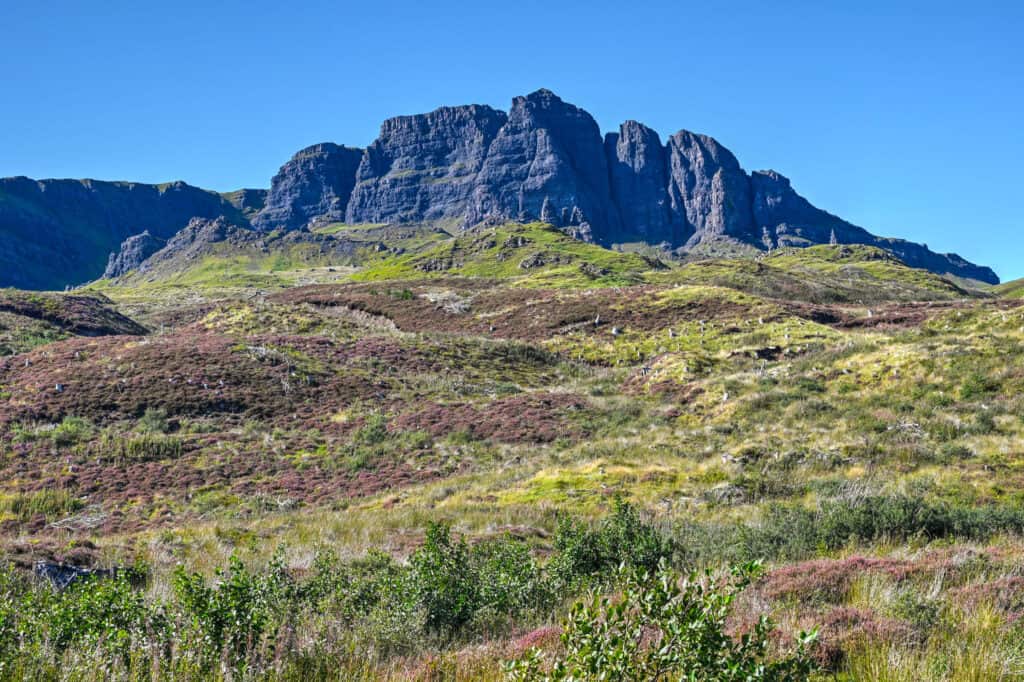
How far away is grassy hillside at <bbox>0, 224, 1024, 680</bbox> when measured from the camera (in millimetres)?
5727

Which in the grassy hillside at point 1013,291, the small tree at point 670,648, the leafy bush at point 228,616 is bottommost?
the leafy bush at point 228,616

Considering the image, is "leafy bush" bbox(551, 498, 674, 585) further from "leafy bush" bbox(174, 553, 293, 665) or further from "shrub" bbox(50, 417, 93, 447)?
"shrub" bbox(50, 417, 93, 447)

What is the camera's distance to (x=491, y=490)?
1969cm

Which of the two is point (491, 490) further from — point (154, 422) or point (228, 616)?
point (154, 422)

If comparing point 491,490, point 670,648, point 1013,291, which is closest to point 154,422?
point 491,490

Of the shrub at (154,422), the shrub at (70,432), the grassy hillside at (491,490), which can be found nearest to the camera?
the grassy hillside at (491,490)

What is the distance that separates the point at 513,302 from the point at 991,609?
64.7 meters

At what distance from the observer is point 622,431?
25562 mm

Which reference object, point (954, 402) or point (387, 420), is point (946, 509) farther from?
point (387, 420)

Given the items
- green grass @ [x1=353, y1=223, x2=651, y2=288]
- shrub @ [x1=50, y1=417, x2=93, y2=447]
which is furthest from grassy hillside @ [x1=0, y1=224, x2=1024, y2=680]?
green grass @ [x1=353, y1=223, x2=651, y2=288]

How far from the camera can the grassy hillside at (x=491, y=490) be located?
573 cm

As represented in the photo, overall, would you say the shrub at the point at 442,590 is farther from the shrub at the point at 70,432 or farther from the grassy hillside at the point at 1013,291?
the grassy hillside at the point at 1013,291

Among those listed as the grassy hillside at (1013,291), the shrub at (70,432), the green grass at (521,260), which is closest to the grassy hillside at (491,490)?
the shrub at (70,432)

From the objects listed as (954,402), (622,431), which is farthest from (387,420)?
(954,402)
